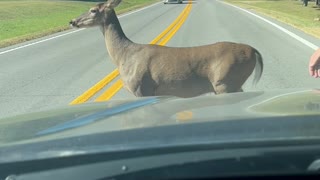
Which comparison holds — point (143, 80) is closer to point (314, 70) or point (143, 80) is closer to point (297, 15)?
point (314, 70)

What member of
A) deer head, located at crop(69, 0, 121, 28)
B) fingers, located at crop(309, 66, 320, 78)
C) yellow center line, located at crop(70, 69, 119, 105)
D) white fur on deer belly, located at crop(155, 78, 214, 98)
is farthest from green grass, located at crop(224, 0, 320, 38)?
fingers, located at crop(309, 66, 320, 78)

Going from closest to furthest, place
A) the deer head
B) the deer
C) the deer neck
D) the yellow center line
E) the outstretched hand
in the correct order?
1. the outstretched hand
2. the deer
3. the deer neck
4. the deer head
5. the yellow center line

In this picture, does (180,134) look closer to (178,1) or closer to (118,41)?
(118,41)

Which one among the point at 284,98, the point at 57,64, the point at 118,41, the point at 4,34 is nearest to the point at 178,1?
the point at 4,34

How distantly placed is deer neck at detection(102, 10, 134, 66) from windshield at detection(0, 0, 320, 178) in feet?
0.05

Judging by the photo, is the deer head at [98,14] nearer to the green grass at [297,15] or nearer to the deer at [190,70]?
the deer at [190,70]

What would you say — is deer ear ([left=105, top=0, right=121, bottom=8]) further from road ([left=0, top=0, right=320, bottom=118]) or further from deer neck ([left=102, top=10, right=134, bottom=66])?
road ([left=0, top=0, right=320, bottom=118])

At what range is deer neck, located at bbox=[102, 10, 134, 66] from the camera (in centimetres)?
794

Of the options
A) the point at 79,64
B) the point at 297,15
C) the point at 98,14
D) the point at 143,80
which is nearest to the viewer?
the point at 143,80

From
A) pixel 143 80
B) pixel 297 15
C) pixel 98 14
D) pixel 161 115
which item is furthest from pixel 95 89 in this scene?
pixel 297 15

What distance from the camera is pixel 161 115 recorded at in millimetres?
3012

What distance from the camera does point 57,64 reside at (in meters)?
15.2

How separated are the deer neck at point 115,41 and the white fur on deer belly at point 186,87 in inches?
31.5

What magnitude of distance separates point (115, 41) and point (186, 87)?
54.6 inches
